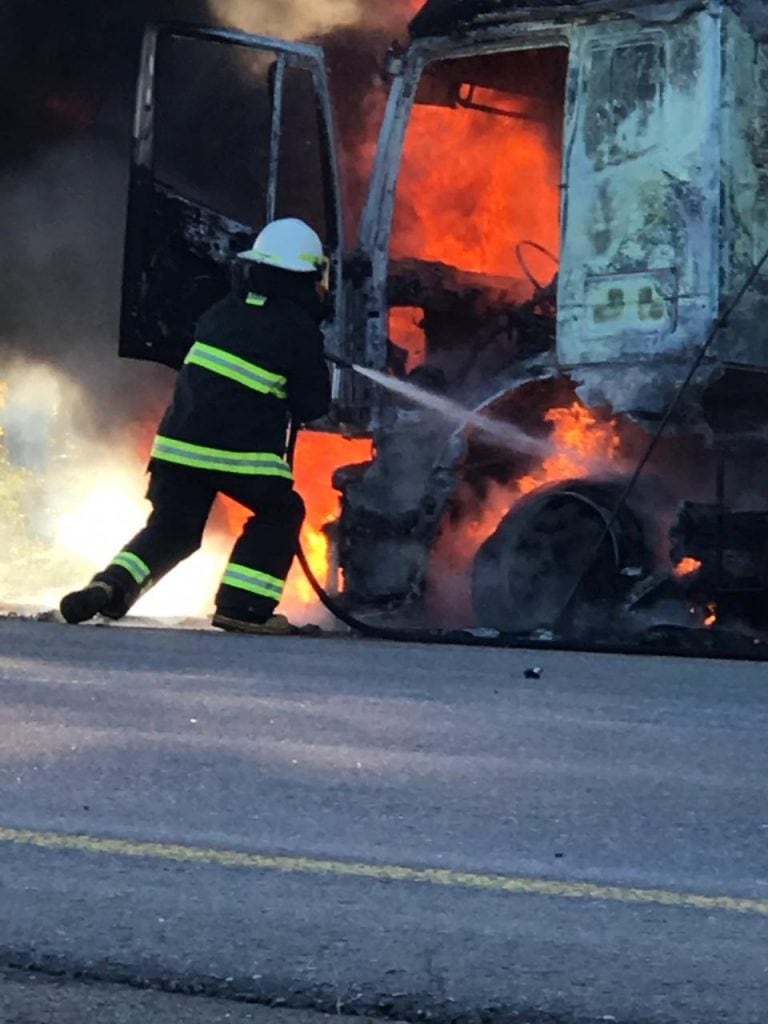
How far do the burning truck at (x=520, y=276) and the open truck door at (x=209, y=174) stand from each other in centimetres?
1

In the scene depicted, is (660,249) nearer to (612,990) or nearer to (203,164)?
(203,164)

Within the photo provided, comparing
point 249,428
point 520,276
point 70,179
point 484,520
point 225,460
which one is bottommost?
point 484,520

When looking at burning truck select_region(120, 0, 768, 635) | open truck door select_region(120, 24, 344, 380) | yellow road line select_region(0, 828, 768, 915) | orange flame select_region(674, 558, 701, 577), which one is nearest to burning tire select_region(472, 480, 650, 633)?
burning truck select_region(120, 0, 768, 635)

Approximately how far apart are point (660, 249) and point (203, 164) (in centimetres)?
237

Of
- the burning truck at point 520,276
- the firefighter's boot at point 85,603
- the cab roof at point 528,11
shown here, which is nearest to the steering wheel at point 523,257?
the burning truck at point 520,276

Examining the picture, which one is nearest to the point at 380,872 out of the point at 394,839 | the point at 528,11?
the point at 394,839

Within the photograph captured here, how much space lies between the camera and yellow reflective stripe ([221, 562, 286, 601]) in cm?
755

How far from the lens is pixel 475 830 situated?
352 cm

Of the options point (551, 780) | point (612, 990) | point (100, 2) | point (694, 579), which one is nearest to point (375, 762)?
point (551, 780)

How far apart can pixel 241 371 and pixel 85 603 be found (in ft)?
3.28

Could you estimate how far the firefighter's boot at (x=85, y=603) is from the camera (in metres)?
7.36

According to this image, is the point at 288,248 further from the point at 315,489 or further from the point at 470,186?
the point at 315,489

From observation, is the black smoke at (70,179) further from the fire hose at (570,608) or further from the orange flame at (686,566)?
the orange flame at (686,566)

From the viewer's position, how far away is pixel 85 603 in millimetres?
7355
